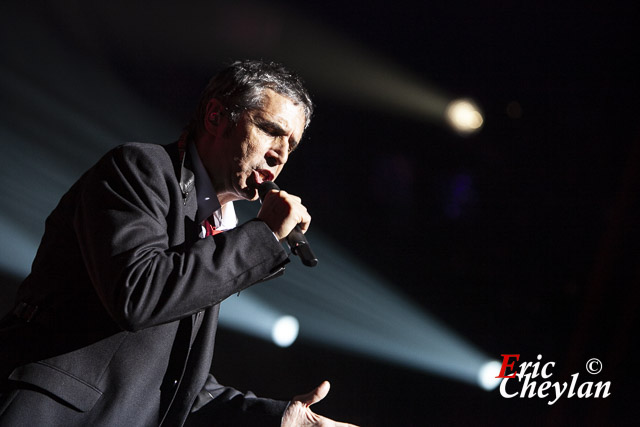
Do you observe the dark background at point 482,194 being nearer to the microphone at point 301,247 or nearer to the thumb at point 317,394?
the thumb at point 317,394

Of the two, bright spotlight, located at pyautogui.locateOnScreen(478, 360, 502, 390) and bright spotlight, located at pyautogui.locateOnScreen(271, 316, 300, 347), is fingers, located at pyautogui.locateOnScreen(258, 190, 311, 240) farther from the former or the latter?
bright spotlight, located at pyautogui.locateOnScreen(478, 360, 502, 390)

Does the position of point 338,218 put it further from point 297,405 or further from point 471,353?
point 297,405

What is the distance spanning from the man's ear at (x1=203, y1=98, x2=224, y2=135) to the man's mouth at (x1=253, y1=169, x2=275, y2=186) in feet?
0.59

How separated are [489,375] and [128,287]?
285 centimetres

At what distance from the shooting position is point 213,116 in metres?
1.56

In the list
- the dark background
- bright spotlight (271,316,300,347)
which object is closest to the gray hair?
the dark background

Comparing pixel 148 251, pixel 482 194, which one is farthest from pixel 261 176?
pixel 482 194

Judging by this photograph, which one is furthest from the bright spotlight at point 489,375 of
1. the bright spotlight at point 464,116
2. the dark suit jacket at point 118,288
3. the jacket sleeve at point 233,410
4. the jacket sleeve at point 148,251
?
the jacket sleeve at point 148,251

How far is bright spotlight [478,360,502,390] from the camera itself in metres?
3.21

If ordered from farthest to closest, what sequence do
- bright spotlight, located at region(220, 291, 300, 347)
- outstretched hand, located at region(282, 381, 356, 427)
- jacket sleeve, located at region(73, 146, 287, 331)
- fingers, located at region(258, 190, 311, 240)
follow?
bright spotlight, located at region(220, 291, 300, 347) < outstretched hand, located at region(282, 381, 356, 427) < fingers, located at region(258, 190, 311, 240) < jacket sleeve, located at region(73, 146, 287, 331)

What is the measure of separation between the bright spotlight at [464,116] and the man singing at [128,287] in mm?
2501

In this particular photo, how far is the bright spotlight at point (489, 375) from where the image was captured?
3.21 meters

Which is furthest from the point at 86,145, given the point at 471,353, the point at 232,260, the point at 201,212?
the point at 471,353

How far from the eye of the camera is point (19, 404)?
105 centimetres
